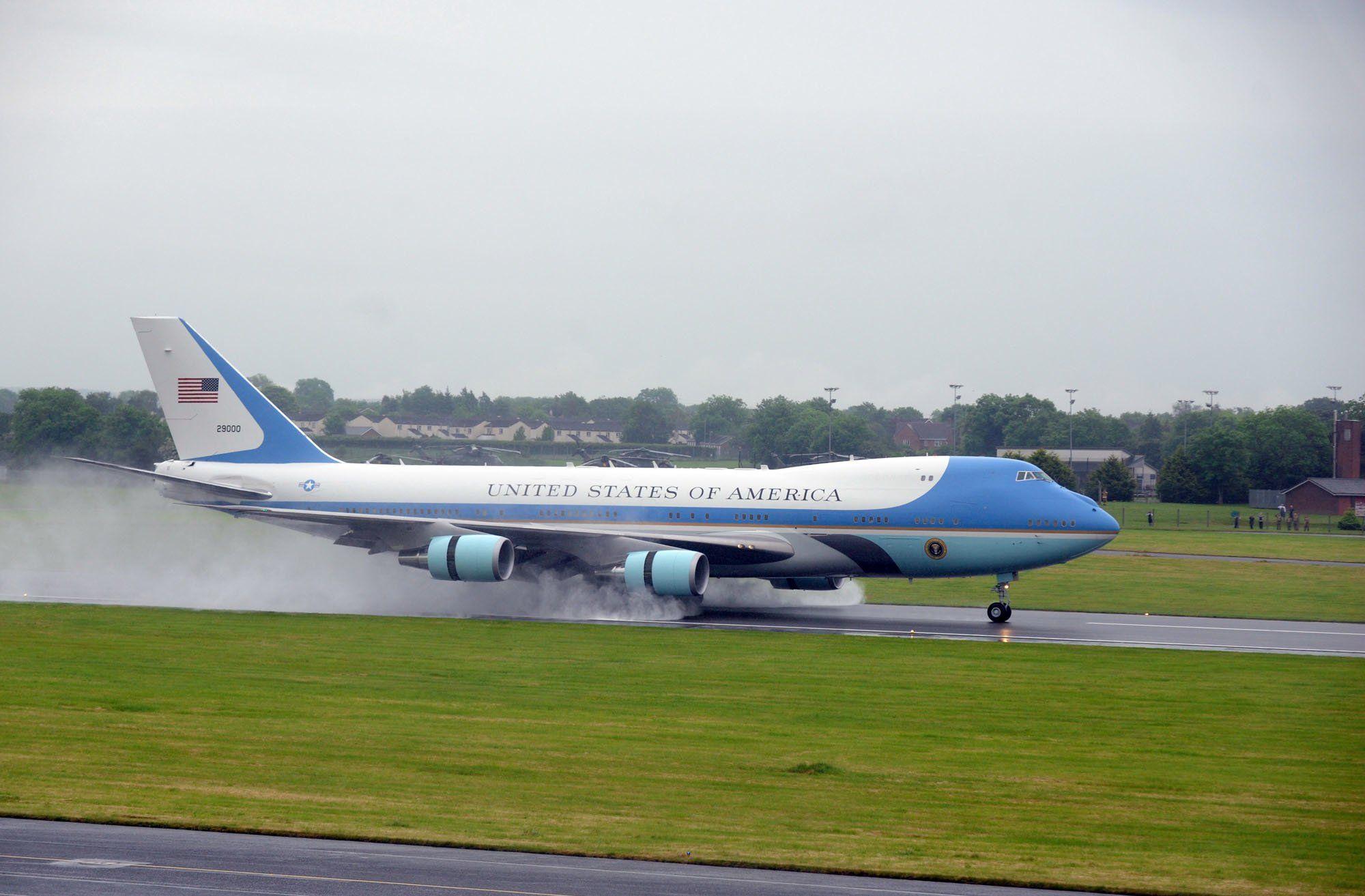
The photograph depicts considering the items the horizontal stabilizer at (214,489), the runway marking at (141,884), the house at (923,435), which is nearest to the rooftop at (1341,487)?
the house at (923,435)

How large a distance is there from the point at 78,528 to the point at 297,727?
3131cm

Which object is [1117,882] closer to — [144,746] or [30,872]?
Answer: [30,872]

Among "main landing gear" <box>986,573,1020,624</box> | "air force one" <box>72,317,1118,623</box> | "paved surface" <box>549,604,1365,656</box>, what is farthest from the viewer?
"main landing gear" <box>986,573,1020,624</box>

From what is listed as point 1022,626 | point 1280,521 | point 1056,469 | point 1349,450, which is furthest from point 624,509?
point 1349,450

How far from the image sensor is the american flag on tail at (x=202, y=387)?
4009 centimetres

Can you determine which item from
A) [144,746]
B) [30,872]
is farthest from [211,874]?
[144,746]

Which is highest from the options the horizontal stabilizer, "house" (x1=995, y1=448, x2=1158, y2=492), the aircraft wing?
"house" (x1=995, y1=448, x2=1158, y2=492)

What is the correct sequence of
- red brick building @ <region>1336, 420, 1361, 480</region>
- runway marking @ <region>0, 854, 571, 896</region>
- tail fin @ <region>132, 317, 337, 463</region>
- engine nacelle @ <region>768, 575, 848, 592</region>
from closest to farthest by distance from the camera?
runway marking @ <region>0, 854, 571, 896</region>
engine nacelle @ <region>768, 575, 848, 592</region>
tail fin @ <region>132, 317, 337, 463</region>
red brick building @ <region>1336, 420, 1361, 480</region>

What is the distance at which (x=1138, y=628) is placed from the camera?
32781 millimetres

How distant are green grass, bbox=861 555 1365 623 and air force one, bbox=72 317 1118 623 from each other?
4.29 metres

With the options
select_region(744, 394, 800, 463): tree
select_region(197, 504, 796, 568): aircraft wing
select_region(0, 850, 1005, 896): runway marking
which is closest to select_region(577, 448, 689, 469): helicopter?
select_region(744, 394, 800, 463): tree

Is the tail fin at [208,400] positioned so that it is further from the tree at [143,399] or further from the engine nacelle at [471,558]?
the tree at [143,399]

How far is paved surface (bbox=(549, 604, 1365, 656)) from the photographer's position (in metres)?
30.0

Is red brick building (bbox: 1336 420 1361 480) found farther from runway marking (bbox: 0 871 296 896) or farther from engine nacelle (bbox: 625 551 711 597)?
runway marking (bbox: 0 871 296 896)
